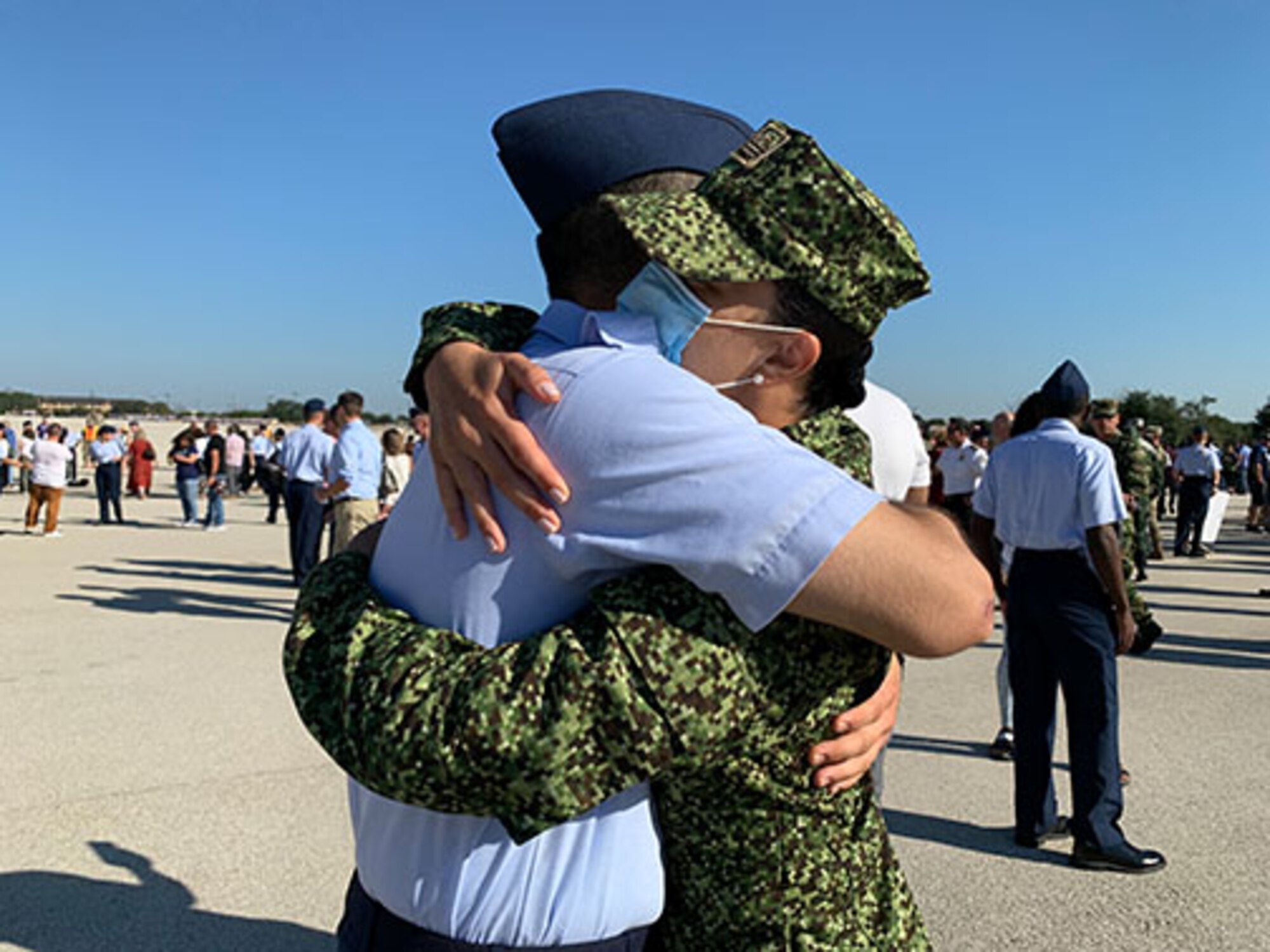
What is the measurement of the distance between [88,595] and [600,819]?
1122cm

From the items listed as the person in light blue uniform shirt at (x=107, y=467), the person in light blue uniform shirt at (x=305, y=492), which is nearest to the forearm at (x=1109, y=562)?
the person in light blue uniform shirt at (x=305, y=492)

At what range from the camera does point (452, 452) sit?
3.96 ft

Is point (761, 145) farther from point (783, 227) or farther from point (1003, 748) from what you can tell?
point (1003, 748)

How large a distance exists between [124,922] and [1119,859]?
3873 millimetres

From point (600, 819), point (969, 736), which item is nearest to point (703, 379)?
point (600, 819)

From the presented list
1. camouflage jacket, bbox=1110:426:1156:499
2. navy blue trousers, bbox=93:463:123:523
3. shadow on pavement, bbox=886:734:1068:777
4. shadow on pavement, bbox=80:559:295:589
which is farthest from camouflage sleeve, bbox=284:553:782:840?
navy blue trousers, bbox=93:463:123:523

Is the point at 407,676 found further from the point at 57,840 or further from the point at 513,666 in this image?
the point at 57,840

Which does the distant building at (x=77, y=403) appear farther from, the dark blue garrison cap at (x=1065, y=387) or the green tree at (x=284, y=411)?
the dark blue garrison cap at (x=1065, y=387)

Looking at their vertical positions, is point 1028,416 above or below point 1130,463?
above

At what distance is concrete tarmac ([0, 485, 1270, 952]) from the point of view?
374 centimetres

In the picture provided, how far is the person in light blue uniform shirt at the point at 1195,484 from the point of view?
16.4 meters

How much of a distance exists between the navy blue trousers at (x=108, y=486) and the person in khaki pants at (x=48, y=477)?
2.16 m

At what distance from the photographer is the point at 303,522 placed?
36.5 feet

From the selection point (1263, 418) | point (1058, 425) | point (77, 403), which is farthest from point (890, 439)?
point (77, 403)
